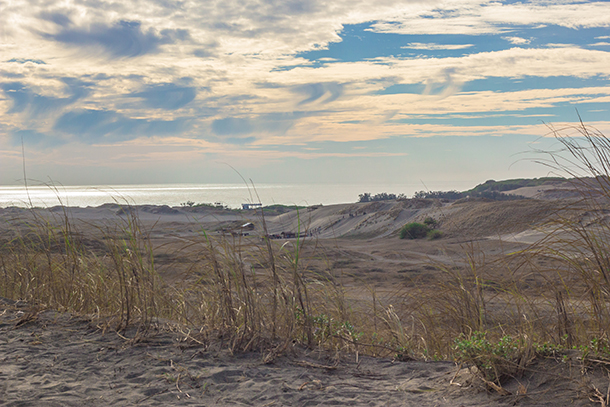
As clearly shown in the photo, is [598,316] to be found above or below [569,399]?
above

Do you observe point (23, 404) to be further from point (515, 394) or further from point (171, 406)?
point (515, 394)

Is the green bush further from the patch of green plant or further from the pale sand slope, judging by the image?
the patch of green plant

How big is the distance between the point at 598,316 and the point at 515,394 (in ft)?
2.40

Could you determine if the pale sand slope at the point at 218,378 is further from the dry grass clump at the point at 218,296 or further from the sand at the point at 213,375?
the dry grass clump at the point at 218,296

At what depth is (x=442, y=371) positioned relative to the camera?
9.41 feet

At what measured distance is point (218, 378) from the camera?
2836mm

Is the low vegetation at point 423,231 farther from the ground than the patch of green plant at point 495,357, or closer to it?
closer to it

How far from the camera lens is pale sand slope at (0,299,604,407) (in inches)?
96.5

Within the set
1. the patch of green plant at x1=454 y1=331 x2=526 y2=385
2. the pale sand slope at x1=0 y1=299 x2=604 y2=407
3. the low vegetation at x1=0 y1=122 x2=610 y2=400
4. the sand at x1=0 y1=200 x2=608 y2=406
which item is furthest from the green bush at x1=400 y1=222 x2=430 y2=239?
the patch of green plant at x1=454 y1=331 x2=526 y2=385

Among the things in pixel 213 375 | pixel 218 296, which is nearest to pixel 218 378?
pixel 213 375

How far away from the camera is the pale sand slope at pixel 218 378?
2.45m

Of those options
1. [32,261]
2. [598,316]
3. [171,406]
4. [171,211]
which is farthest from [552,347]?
[171,211]

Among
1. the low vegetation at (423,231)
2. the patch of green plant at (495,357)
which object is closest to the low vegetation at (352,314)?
the patch of green plant at (495,357)

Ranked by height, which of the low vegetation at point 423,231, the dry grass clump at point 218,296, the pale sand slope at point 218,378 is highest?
the dry grass clump at point 218,296
